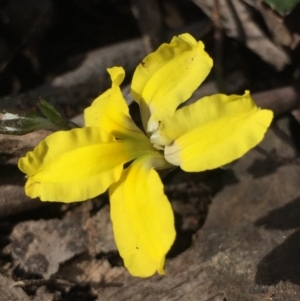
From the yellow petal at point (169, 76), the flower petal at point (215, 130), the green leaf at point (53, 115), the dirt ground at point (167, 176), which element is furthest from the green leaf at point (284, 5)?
the green leaf at point (53, 115)

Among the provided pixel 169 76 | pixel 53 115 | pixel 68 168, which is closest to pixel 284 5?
pixel 169 76

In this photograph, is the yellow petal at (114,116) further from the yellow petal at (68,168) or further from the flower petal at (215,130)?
the flower petal at (215,130)

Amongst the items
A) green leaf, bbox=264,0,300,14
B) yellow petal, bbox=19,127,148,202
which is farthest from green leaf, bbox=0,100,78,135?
green leaf, bbox=264,0,300,14

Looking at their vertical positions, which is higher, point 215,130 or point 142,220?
point 215,130

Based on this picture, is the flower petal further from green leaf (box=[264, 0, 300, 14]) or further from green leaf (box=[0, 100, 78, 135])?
green leaf (box=[264, 0, 300, 14])

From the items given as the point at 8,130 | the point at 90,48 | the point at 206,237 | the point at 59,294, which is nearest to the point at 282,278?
the point at 206,237

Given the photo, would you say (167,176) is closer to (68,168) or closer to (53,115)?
(53,115)
